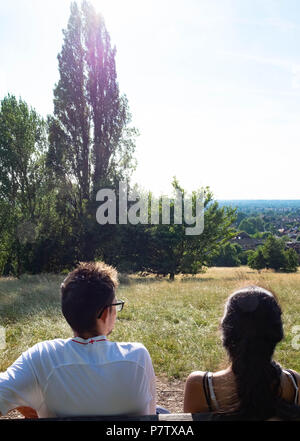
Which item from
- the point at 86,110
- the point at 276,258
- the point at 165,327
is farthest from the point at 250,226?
the point at 165,327

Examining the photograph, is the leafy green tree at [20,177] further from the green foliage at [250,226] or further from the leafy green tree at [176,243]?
the green foliage at [250,226]

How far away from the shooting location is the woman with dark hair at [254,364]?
1.38 meters

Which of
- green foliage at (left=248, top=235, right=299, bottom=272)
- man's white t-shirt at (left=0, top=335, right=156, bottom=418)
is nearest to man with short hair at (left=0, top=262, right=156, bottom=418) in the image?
man's white t-shirt at (left=0, top=335, right=156, bottom=418)

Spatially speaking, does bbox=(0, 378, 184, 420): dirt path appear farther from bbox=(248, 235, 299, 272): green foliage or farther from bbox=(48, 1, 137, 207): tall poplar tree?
bbox=(248, 235, 299, 272): green foliage

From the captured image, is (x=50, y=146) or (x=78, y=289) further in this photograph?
(x=50, y=146)

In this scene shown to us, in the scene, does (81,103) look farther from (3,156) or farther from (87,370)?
(87,370)

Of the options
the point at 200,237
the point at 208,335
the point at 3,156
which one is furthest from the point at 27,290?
the point at 200,237

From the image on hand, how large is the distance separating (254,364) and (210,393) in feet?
1.10

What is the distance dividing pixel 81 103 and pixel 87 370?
624 inches

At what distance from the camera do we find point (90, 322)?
163cm

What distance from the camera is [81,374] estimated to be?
1.50 m
